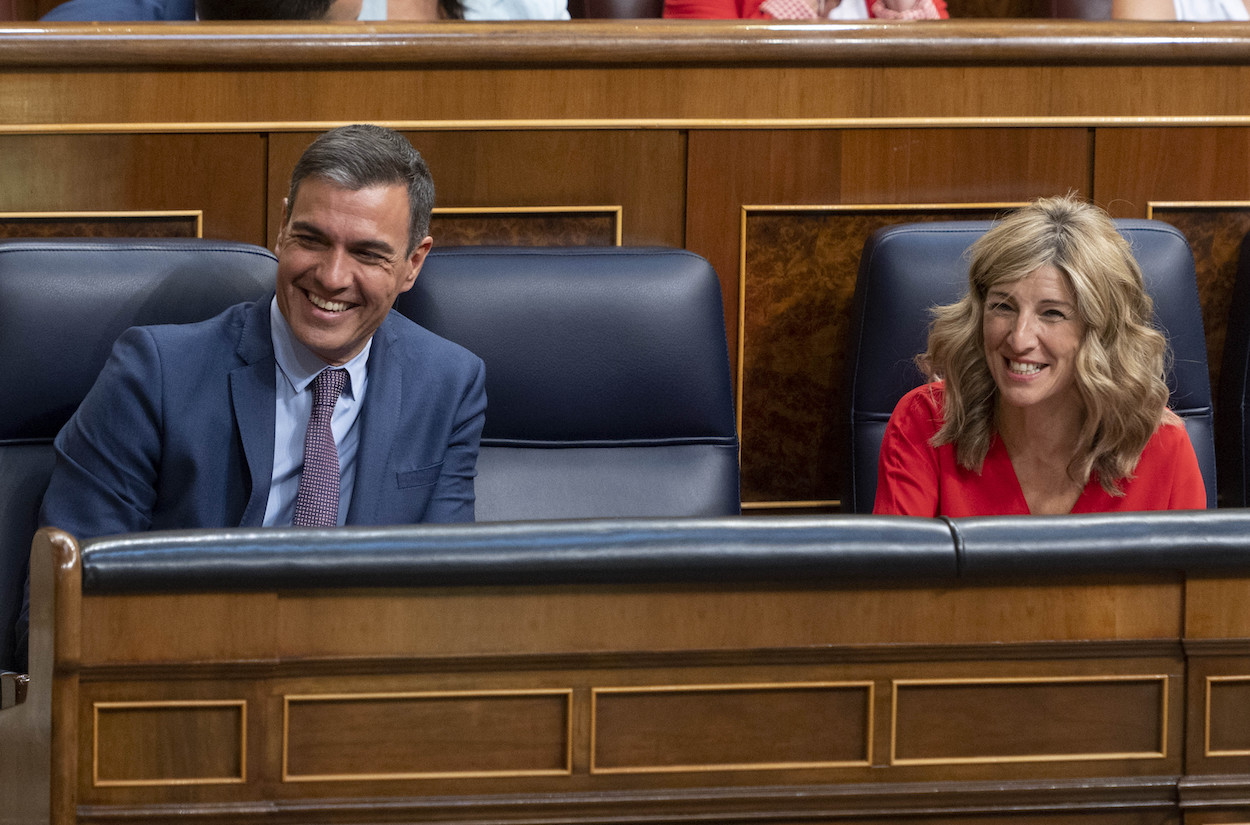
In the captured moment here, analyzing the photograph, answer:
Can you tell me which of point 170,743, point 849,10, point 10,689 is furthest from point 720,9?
point 170,743

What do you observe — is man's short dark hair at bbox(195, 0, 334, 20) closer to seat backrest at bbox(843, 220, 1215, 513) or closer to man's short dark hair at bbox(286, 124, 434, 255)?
man's short dark hair at bbox(286, 124, 434, 255)

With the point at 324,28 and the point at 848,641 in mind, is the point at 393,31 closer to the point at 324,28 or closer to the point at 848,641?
the point at 324,28

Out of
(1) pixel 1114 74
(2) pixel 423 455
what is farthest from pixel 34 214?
(1) pixel 1114 74

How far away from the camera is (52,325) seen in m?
1.25

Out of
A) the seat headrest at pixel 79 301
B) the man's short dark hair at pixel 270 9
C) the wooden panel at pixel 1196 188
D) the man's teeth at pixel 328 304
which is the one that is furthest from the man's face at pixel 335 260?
the wooden panel at pixel 1196 188

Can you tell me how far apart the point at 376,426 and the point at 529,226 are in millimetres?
414

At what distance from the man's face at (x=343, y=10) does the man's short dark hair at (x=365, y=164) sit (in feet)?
1.42

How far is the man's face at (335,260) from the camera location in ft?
3.97

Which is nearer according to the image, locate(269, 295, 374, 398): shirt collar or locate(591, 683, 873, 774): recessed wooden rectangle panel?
locate(591, 683, 873, 774): recessed wooden rectangle panel

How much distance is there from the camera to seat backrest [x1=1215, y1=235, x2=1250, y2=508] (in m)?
1.60

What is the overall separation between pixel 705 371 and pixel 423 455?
0.32 metres

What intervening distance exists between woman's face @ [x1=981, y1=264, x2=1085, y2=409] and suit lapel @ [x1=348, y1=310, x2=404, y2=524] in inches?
23.3

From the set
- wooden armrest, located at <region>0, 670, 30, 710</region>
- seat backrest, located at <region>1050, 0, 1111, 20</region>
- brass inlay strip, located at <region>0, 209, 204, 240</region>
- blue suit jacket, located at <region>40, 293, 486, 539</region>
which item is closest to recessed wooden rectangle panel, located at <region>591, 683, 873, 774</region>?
wooden armrest, located at <region>0, 670, 30, 710</region>

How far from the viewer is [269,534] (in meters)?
0.69
